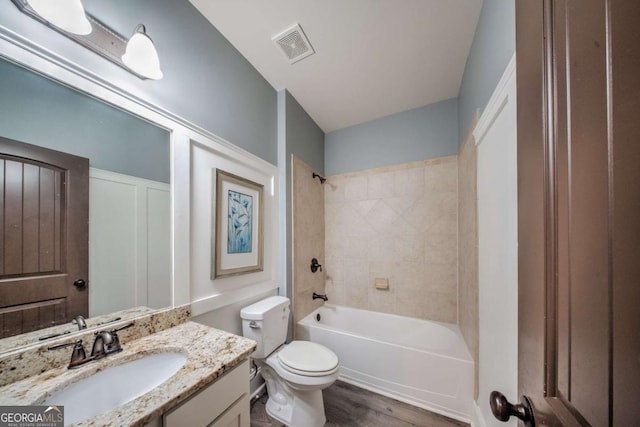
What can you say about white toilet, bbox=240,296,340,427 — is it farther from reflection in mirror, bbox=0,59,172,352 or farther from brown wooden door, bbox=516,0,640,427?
brown wooden door, bbox=516,0,640,427

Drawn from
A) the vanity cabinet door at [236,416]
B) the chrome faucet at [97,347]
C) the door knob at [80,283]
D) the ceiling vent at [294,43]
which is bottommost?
the vanity cabinet door at [236,416]

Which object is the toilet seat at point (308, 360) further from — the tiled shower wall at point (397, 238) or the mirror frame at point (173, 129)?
the tiled shower wall at point (397, 238)

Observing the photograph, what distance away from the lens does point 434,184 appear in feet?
6.89

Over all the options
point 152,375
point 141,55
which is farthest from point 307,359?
point 141,55

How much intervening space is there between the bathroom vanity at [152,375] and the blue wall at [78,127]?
28.5 inches

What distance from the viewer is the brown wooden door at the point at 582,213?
0.27 meters

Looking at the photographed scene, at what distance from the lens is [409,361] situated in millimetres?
1592

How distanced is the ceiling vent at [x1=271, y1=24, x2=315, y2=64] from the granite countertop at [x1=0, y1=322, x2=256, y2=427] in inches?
71.6

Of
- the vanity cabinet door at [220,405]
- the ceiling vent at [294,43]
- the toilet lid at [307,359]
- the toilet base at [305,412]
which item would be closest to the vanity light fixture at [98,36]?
the ceiling vent at [294,43]

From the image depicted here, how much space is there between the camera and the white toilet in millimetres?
1314

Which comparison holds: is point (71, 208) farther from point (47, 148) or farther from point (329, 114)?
point (329, 114)

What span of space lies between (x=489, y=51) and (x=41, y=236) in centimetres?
216

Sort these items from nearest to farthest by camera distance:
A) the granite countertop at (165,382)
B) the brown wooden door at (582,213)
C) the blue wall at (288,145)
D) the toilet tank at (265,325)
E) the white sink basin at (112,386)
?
1. the brown wooden door at (582,213)
2. the granite countertop at (165,382)
3. the white sink basin at (112,386)
4. the toilet tank at (265,325)
5. the blue wall at (288,145)

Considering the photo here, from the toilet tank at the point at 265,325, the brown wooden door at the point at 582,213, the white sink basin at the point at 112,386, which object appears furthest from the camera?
the toilet tank at the point at 265,325
